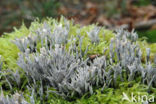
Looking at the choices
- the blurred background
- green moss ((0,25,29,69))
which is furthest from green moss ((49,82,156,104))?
the blurred background

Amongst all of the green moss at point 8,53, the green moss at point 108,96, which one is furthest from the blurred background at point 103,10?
the green moss at point 108,96

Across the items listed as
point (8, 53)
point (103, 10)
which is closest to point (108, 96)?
point (8, 53)

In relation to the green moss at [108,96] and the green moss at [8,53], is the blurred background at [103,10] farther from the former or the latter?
the green moss at [108,96]

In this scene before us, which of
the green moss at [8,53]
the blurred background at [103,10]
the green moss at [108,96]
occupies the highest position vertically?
the blurred background at [103,10]

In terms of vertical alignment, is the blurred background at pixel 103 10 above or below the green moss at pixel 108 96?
above

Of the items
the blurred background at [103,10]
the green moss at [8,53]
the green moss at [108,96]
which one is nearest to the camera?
the green moss at [108,96]

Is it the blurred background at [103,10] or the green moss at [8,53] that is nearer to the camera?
the green moss at [8,53]

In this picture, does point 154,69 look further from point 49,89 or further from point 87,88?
point 49,89

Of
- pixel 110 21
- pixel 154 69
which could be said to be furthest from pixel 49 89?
pixel 110 21

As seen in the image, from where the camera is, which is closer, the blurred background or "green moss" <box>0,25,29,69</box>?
"green moss" <box>0,25,29,69</box>

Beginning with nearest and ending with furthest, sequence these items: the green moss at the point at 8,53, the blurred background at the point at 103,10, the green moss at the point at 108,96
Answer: the green moss at the point at 108,96, the green moss at the point at 8,53, the blurred background at the point at 103,10

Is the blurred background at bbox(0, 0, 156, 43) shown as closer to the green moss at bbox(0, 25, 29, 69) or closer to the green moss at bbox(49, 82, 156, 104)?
the green moss at bbox(0, 25, 29, 69)
